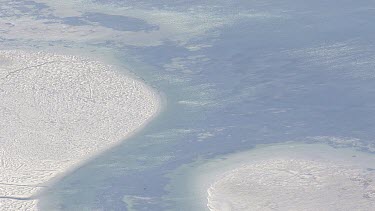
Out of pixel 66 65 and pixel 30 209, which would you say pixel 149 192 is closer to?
pixel 30 209

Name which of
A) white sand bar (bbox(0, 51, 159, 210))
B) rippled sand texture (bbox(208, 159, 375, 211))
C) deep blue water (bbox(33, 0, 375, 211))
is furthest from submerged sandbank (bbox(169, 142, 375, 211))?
white sand bar (bbox(0, 51, 159, 210))

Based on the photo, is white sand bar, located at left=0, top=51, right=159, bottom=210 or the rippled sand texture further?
white sand bar, located at left=0, top=51, right=159, bottom=210

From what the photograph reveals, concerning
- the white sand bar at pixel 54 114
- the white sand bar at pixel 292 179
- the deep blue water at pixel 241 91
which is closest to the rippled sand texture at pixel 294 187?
the white sand bar at pixel 292 179

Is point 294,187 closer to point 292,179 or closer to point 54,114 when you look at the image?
point 292,179

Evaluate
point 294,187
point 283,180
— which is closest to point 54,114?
point 283,180

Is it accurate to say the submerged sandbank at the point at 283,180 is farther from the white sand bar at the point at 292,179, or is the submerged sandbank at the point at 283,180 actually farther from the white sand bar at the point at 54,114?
the white sand bar at the point at 54,114

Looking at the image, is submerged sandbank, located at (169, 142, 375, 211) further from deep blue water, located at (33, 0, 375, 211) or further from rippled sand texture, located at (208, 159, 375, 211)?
deep blue water, located at (33, 0, 375, 211)
